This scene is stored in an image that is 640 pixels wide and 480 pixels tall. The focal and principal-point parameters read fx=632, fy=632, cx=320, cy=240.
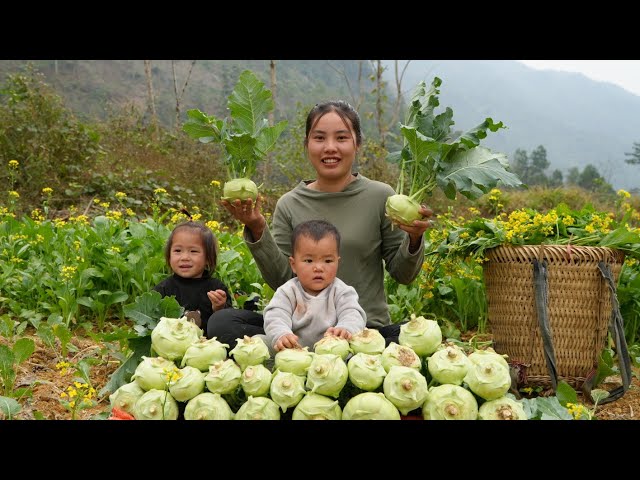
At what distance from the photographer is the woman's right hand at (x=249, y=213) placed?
9.25ft

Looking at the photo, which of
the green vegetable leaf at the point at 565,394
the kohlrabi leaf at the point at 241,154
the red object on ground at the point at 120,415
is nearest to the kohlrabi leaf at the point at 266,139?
the kohlrabi leaf at the point at 241,154

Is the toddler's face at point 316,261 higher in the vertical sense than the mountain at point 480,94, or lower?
lower

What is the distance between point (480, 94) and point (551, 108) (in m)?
24.5

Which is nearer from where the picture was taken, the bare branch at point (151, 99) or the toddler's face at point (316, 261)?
the toddler's face at point (316, 261)

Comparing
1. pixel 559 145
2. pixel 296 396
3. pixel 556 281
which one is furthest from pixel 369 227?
pixel 559 145

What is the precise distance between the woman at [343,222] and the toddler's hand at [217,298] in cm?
31

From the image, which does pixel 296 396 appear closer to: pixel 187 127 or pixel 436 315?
pixel 187 127

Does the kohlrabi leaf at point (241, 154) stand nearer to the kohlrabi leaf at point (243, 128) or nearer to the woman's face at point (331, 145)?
the kohlrabi leaf at point (243, 128)

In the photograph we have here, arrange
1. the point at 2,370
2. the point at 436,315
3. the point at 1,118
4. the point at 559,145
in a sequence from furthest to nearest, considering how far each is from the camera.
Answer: the point at 559,145 < the point at 1,118 < the point at 436,315 < the point at 2,370

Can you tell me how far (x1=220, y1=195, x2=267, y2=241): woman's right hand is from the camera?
2820 millimetres

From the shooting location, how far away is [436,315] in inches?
175

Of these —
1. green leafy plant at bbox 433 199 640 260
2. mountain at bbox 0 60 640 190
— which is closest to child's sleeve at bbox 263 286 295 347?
green leafy plant at bbox 433 199 640 260

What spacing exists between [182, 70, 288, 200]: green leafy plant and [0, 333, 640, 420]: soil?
1.12m
